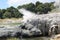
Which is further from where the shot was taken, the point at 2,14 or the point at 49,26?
the point at 2,14

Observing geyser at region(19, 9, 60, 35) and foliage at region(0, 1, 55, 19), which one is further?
foliage at region(0, 1, 55, 19)

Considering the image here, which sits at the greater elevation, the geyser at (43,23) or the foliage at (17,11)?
the foliage at (17,11)

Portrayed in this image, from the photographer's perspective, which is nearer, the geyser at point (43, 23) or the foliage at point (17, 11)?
the geyser at point (43, 23)

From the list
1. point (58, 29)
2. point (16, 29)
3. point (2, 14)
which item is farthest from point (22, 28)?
point (2, 14)

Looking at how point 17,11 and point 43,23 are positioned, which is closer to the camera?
point 43,23

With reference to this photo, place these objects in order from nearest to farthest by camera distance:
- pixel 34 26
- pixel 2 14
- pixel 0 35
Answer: pixel 0 35, pixel 34 26, pixel 2 14

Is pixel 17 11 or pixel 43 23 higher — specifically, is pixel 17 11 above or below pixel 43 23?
above

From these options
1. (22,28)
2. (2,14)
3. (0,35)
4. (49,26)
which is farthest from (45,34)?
(2,14)

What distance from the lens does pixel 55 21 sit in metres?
16.8

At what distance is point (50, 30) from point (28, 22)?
2119 mm

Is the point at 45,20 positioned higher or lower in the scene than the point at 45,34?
higher

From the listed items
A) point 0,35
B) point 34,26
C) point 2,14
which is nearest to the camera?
point 0,35

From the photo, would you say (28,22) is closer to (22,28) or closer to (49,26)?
(22,28)

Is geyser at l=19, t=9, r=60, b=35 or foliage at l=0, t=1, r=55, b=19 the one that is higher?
foliage at l=0, t=1, r=55, b=19
